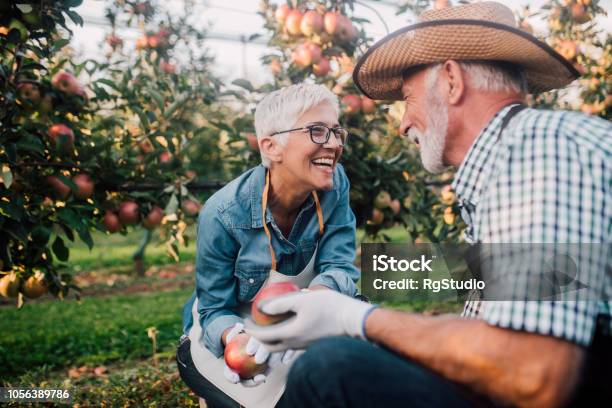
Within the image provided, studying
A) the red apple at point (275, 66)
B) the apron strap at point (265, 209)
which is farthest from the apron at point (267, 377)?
the red apple at point (275, 66)

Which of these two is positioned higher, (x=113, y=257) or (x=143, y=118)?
(x=143, y=118)

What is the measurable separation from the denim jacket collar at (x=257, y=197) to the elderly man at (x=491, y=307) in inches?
25.6

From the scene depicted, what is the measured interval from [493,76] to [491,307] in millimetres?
599

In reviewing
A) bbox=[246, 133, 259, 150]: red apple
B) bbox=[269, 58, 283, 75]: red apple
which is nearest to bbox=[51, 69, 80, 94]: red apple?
bbox=[246, 133, 259, 150]: red apple

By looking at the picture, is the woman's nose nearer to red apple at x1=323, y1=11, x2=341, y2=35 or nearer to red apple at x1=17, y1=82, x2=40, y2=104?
red apple at x1=323, y1=11, x2=341, y2=35

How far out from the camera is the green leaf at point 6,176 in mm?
1984

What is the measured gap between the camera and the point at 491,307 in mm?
912

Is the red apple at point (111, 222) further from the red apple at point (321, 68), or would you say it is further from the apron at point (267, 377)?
the red apple at point (321, 68)

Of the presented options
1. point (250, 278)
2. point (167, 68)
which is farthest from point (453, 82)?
point (167, 68)

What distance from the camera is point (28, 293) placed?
8.33 feet

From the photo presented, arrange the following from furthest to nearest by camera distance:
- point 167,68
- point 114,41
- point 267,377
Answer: point 114,41
point 167,68
point 267,377

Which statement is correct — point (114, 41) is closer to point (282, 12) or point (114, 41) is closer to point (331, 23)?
point (282, 12)

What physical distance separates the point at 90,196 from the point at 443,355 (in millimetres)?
2058

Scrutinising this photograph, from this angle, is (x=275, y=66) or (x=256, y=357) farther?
(x=275, y=66)
